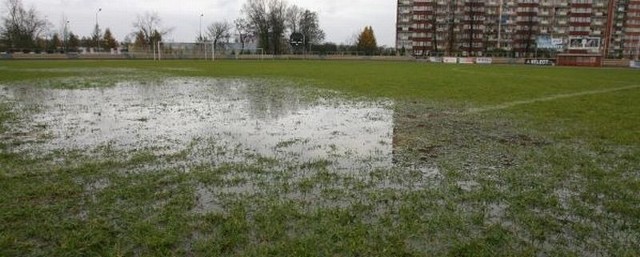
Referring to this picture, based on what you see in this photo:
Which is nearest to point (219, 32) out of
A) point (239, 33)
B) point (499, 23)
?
point (239, 33)

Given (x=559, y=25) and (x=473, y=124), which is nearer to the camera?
(x=473, y=124)

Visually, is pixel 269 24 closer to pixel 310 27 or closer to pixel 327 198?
pixel 310 27

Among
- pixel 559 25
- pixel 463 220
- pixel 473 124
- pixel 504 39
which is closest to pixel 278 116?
pixel 473 124

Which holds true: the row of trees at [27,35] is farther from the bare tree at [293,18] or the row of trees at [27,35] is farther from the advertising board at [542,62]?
the advertising board at [542,62]

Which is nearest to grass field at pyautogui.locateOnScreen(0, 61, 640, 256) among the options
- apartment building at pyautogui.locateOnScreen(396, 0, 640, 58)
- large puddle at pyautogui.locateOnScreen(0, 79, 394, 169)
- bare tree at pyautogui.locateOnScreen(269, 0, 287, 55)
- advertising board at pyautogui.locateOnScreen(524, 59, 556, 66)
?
large puddle at pyautogui.locateOnScreen(0, 79, 394, 169)

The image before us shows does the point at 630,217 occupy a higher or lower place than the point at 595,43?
lower

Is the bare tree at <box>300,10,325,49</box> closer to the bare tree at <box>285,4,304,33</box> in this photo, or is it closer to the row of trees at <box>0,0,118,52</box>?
the bare tree at <box>285,4,304,33</box>

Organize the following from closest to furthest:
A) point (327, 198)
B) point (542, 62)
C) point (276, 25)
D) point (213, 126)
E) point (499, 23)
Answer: point (327, 198), point (213, 126), point (542, 62), point (276, 25), point (499, 23)

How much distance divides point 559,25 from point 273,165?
15356 cm

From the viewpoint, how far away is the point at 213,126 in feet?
36.6

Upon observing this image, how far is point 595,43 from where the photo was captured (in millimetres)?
78625

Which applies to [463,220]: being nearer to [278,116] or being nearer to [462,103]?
[278,116]

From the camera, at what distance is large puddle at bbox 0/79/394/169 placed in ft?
27.9

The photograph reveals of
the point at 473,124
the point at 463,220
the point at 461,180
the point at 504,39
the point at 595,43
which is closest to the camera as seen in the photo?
the point at 463,220
